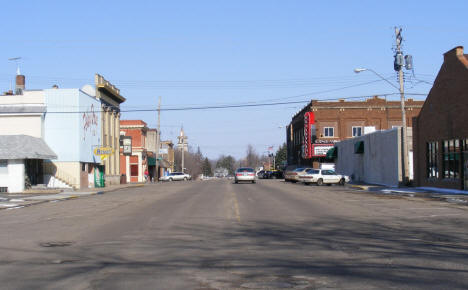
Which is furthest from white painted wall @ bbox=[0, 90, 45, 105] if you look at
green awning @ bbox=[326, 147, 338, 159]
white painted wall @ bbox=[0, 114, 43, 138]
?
green awning @ bbox=[326, 147, 338, 159]

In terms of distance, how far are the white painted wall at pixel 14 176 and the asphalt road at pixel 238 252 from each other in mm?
22701

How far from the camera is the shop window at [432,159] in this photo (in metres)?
36.3

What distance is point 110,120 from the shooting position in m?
60.4

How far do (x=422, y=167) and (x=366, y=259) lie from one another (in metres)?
31.1

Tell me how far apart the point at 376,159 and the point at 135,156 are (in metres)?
41.9

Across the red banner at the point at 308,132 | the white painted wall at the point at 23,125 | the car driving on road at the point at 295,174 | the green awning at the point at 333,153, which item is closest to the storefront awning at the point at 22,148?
the white painted wall at the point at 23,125

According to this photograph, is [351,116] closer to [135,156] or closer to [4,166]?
[135,156]

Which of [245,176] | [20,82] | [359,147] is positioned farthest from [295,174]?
[20,82]

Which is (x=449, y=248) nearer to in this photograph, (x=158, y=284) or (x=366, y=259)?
(x=366, y=259)

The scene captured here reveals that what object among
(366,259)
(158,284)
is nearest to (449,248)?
(366,259)

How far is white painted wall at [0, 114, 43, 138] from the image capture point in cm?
4484

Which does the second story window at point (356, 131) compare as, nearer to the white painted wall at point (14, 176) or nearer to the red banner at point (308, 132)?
the red banner at point (308, 132)

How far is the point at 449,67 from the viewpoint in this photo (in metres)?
34.2

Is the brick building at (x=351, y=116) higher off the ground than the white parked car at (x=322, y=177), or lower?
higher
